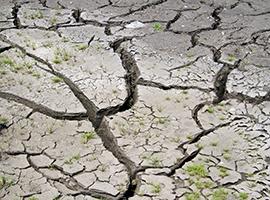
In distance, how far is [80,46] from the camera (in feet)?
12.9

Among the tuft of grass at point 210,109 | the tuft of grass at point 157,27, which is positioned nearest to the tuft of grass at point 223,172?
the tuft of grass at point 210,109

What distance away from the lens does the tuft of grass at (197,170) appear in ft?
8.80

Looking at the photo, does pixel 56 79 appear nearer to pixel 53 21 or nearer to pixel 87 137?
pixel 87 137

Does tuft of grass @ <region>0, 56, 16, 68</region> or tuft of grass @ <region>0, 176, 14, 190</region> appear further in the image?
tuft of grass @ <region>0, 56, 16, 68</region>

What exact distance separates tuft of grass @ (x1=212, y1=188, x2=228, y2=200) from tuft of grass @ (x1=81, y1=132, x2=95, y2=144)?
0.76 metres

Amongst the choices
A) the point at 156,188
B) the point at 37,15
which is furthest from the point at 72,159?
the point at 37,15

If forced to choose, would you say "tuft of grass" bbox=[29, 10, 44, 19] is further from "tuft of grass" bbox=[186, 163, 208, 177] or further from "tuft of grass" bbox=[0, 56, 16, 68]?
"tuft of grass" bbox=[186, 163, 208, 177]

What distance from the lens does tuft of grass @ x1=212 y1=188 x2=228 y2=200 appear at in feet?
8.33

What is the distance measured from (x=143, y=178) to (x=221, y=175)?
1.23 ft

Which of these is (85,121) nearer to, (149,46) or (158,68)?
(158,68)

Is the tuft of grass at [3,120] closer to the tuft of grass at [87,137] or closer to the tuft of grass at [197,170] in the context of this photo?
the tuft of grass at [87,137]

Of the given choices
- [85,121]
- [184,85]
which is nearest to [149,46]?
[184,85]

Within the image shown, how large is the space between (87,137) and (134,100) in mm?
456

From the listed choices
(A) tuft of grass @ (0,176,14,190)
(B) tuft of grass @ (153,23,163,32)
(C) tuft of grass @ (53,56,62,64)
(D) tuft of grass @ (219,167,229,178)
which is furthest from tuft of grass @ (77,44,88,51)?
(D) tuft of grass @ (219,167,229,178)
